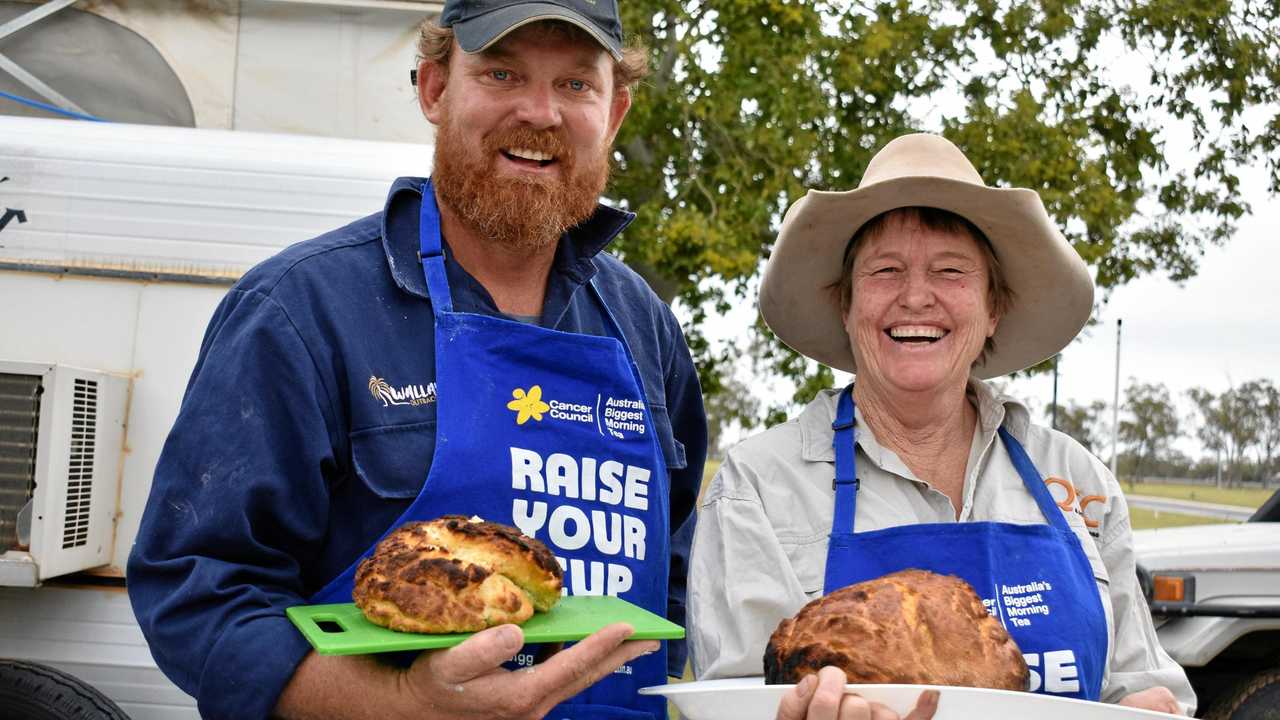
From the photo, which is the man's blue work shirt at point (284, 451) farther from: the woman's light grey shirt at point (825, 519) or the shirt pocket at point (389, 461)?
the woman's light grey shirt at point (825, 519)

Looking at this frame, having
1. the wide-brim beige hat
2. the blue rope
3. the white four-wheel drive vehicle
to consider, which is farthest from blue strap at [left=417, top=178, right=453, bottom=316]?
the white four-wheel drive vehicle

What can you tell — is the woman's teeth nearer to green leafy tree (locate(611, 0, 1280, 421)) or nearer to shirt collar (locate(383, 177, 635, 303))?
shirt collar (locate(383, 177, 635, 303))

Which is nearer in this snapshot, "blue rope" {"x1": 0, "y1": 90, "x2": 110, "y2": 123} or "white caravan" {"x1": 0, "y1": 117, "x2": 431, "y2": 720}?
"white caravan" {"x1": 0, "y1": 117, "x2": 431, "y2": 720}

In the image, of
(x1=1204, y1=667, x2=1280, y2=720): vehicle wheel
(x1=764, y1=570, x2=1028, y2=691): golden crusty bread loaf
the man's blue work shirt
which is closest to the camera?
(x1=764, y1=570, x2=1028, y2=691): golden crusty bread loaf

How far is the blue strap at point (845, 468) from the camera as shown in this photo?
2490 mm

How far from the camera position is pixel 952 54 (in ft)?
44.7

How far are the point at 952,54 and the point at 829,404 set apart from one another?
1181 cm

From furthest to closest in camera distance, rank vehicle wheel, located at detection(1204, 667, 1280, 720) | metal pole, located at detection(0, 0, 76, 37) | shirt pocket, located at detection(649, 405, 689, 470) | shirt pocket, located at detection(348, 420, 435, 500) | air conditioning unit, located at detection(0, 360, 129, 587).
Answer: vehicle wheel, located at detection(1204, 667, 1280, 720) < metal pole, located at detection(0, 0, 76, 37) < air conditioning unit, located at detection(0, 360, 129, 587) < shirt pocket, located at detection(649, 405, 689, 470) < shirt pocket, located at detection(348, 420, 435, 500)

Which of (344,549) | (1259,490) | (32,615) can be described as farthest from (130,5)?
(1259,490)

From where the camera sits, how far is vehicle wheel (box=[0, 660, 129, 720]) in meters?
3.56

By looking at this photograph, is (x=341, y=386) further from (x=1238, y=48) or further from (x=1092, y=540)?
(x=1238, y=48)

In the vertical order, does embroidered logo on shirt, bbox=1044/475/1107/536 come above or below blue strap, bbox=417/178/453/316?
below

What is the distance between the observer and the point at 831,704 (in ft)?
6.15

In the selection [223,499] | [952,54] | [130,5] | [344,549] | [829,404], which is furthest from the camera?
[952,54]
